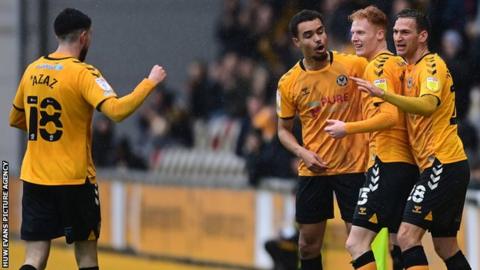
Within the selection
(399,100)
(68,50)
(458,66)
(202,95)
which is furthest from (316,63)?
(202,95)

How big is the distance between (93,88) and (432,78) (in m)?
2.33

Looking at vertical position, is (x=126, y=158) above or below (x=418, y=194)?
below

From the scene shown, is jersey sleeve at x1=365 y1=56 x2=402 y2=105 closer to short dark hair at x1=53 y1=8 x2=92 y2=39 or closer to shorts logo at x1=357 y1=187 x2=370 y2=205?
shorts logo at x1=357 y1=187 x2=370 y2=205

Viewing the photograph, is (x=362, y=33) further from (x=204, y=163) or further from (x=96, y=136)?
(x=96, y=136)

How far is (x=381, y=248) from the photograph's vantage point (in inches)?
374

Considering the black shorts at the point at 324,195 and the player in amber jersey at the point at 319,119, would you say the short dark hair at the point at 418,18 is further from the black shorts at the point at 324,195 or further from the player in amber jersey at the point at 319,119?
the black shorts at the point at 324,195

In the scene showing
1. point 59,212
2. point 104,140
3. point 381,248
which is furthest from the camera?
point 104,140

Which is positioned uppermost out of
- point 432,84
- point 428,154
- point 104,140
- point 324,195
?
point 432,84

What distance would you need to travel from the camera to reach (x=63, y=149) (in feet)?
30.3

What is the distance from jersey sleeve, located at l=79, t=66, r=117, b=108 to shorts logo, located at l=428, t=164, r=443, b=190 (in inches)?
88.3

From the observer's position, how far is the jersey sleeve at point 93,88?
8.98m

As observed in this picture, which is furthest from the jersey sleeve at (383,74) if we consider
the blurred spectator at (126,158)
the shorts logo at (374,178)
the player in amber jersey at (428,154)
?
the blurred spectator at (126,158)

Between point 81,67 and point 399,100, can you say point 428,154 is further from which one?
point 81,67

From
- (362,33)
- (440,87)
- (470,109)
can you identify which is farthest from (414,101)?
(470,109)
